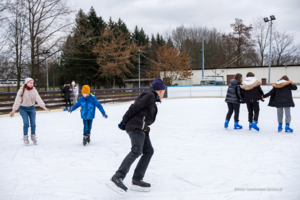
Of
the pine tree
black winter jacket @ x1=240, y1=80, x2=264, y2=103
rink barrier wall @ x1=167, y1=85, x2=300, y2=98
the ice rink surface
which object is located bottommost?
the ice rink surface

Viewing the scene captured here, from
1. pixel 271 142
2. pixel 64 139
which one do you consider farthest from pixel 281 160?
pixel 64 139

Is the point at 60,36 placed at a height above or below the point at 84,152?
above

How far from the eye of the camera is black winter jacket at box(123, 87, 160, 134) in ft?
9.64

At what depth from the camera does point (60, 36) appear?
21.1 m

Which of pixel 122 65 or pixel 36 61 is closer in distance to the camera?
pixel 36 61

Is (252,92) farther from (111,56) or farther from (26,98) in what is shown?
(111,56)

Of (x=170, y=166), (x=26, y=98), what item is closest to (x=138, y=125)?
(x=170, y=166)

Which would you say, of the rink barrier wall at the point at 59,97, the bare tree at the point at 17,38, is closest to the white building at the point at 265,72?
the rink barrier wall at the point at 59,97

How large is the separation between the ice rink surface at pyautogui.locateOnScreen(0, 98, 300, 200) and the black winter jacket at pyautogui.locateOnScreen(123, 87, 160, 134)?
783 mm

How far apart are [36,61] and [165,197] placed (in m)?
21.4

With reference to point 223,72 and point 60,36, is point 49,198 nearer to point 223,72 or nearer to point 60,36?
point 60,36

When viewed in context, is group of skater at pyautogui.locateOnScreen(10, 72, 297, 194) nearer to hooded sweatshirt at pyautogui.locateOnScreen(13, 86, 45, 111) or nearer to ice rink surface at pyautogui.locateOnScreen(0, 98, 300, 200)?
hooded sweatshirt at pyautogui.locateOnScreen(13, 86, 45, 111)

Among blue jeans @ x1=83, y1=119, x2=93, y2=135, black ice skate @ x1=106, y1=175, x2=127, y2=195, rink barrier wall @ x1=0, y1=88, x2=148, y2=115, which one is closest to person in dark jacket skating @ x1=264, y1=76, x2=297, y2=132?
blue jeans @ x1=83, y1=119, x2=93, y2=135

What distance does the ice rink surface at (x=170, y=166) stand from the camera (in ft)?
10.0
